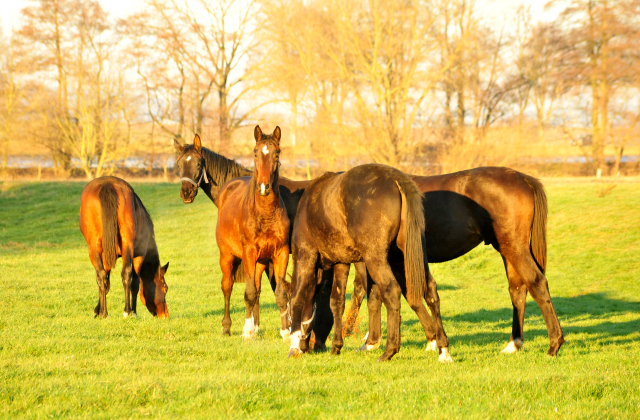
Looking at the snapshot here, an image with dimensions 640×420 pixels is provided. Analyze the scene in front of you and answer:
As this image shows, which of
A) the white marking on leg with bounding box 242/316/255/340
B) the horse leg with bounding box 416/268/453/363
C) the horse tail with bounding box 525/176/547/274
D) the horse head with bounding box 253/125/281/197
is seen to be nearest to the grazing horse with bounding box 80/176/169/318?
the white marking on leg with bounding box 242/316/255/340

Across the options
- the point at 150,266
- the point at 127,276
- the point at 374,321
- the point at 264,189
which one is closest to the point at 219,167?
the point at 150,266

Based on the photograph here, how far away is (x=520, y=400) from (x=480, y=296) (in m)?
8.63

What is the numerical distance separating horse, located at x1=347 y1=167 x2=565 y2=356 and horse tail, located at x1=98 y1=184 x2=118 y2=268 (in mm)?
3879

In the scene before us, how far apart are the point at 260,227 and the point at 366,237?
1821 mm

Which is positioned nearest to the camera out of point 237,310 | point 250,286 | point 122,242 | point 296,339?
point 296,339

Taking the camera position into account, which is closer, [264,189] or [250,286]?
[264,189]

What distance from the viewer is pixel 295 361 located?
5422 mm

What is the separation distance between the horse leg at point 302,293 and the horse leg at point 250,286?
100 centimetres

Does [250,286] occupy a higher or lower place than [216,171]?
lower

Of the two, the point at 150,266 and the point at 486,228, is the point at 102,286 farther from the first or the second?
the point at 486,228

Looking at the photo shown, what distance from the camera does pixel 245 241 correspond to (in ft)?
22.4

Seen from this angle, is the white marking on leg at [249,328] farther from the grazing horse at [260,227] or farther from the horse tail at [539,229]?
the horse tail at [539,229]

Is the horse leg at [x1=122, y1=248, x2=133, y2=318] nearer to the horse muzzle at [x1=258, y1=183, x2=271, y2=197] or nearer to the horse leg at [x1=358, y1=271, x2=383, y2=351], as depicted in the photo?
the horse muzzle at [x1=258, y1=183, x2=271, y2=197]

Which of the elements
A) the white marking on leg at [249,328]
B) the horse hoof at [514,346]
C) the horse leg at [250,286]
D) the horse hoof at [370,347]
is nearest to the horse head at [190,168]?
the horse leg at [250,286]
